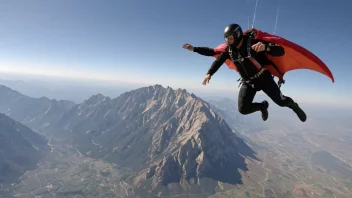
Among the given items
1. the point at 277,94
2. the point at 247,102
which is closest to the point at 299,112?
the point at 277,94

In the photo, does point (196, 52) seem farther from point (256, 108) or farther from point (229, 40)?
point (256, 108)

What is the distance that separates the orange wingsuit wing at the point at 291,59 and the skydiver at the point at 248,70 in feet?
1.28

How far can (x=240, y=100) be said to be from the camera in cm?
1045

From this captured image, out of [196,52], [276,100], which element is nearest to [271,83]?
[276,100]

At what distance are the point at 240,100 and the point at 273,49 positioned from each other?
116 inches

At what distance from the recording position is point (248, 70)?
31.9 ft

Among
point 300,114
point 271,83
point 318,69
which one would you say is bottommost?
point 300,114

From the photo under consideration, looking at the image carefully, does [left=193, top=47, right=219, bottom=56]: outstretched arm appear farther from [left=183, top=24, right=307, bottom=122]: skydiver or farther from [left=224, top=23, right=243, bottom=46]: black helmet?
[left=224, top=23, right=243, bottom=46]: black helmet

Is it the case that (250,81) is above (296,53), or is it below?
below

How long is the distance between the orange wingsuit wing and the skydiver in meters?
0.39

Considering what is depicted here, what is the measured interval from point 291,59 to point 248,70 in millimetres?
2112

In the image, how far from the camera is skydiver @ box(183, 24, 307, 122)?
8742 mm

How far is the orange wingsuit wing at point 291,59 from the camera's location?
903 cm

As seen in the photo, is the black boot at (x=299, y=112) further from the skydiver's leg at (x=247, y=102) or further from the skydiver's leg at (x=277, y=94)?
the skydiver's leg at (x=247, y=102)
